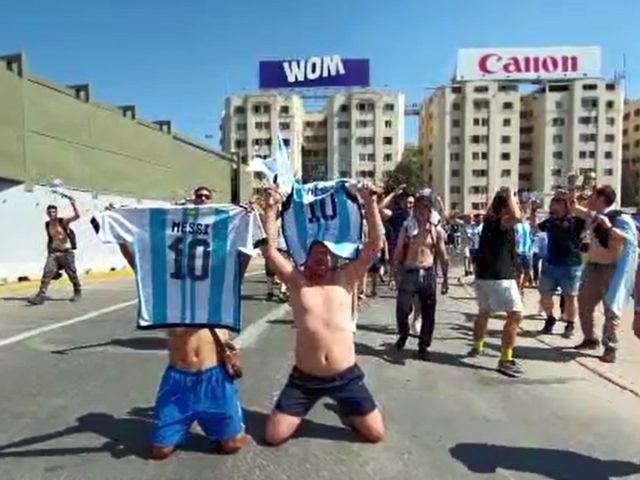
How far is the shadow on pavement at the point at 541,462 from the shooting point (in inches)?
172

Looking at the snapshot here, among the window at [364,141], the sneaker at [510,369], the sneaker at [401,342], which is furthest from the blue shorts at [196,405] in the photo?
the window at [364,141]

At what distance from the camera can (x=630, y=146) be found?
13612cm

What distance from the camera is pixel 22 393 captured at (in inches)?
243

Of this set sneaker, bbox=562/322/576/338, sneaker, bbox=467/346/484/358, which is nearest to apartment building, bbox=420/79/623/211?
sneaker, bbox=562/322/576/338

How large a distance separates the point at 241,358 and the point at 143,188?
923 inches

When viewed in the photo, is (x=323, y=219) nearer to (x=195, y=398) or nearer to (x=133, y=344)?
(x=195, y=398)

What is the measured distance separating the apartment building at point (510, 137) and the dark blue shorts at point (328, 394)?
109m

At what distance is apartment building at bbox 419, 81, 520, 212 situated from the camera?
368 ft

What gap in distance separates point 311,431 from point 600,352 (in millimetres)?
4459

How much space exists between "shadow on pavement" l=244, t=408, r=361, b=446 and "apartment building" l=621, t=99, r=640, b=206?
431ft

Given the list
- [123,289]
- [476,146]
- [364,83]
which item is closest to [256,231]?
[123,289]

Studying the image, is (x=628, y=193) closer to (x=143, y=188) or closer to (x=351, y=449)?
(x=143, y=188)

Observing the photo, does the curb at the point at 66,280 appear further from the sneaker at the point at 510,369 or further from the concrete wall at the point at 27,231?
the sneaker at the point at 510,369

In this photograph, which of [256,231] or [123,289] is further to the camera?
[123,289]
